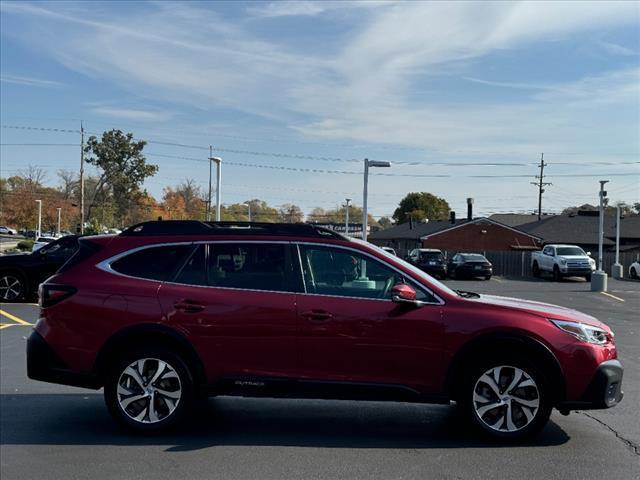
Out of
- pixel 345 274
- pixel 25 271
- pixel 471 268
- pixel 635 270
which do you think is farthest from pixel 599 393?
pixel 635 270

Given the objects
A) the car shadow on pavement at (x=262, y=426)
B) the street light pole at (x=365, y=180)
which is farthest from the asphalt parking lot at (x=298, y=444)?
the street light pole at (x=365, y=180)

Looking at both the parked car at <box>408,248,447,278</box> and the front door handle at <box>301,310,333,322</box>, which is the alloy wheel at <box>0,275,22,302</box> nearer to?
the front door handle at <box>301,310,333,322</box>

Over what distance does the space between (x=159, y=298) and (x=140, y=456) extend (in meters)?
1.30

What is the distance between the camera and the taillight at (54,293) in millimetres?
5805

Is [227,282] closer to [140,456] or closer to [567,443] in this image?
[140,456]

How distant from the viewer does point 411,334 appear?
5543 millimetres

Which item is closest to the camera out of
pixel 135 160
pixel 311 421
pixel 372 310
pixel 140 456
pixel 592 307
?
pixel 140 456

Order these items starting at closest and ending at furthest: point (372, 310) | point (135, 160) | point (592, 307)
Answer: point (372, 310)
point (592, 307)
point (135, 160)

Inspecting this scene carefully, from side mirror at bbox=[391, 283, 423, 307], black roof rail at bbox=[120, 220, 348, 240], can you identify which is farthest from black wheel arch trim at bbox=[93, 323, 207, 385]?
side mirror at bbox=[391, 283, 423, 307]

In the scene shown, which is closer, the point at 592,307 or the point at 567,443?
the point at 567,443

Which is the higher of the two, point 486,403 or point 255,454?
point 486,403

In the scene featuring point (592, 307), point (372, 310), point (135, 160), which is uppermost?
point (135, 160)

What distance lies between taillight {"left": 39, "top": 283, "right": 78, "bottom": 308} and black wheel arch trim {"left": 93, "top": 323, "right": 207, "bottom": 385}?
22.2 inches

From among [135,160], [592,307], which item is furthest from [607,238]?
[135,160]
